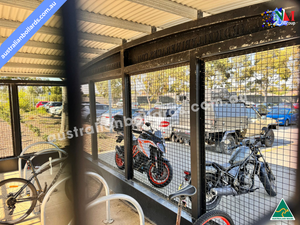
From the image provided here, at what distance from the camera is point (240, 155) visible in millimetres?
3221

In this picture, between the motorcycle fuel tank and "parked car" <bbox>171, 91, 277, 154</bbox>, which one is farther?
the motorcycle fuel tank

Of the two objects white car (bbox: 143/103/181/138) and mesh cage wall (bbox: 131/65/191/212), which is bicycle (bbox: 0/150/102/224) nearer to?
mesh cage wall (bbox: 131/65/191/212)

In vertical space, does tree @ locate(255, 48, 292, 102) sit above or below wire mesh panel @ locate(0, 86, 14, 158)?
above

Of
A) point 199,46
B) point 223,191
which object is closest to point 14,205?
point 223,191

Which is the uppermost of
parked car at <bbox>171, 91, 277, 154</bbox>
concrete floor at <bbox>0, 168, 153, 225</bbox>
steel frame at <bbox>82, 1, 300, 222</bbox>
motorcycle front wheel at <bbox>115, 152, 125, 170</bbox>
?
steel frame at <bbox>82, 1, 300, 222</bbox>

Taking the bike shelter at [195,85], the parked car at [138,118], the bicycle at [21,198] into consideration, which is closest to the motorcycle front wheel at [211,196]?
the bike shelter at [195,85]

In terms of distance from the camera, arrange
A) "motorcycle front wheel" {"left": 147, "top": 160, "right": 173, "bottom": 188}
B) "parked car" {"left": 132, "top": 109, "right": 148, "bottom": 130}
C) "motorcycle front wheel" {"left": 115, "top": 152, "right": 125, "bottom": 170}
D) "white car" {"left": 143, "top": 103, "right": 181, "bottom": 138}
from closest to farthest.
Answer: "motorcycle front wheel" {"left": 147, "top": 160, "right": 173, "bottom": 188} < "parked car" {"left": 132, "top": 109, "right": 148, "bottom": 130} < "white car" {"left": 143, "top": 103, "right": 181, "bottom": 138} < "motorcycle front wheel" {"left": 115, "top": 152, "right": 125, "bottom": 170}

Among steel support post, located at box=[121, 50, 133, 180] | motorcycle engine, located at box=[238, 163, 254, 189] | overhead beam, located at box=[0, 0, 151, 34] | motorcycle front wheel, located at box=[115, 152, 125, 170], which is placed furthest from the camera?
motorcycle front wheel, located at box=[115, 152, 125, 170]

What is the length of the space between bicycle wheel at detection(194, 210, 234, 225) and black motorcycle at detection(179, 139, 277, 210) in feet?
1.43

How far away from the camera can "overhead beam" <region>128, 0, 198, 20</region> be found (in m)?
2.11

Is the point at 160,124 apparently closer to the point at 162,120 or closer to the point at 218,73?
the point at 162,120

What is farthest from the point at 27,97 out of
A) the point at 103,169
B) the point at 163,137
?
the point at 163,137

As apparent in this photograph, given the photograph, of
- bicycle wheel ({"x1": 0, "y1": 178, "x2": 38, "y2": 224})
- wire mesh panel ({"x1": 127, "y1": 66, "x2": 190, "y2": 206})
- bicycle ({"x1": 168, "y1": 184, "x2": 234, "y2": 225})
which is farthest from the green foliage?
bicycle ({"x1": 168, "y1": 184, "x2": 234, "y2": 225})

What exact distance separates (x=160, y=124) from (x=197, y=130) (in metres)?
2.09
